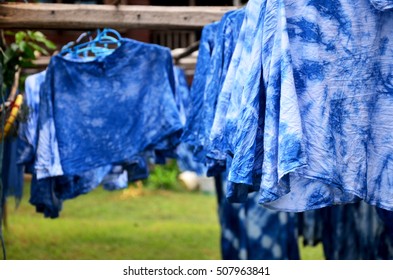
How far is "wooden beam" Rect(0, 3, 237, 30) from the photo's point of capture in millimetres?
3857

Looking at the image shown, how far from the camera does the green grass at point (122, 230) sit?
7.82 meters

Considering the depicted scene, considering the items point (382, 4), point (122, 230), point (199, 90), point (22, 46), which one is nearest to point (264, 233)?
point (199, 90)

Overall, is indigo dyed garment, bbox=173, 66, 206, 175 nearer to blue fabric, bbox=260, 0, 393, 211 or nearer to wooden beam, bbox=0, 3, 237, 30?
wooden beam, bbox=0, 3, 237, 30

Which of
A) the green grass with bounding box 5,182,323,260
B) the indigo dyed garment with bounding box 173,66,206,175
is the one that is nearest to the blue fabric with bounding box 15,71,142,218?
the indigo dyed garment with bounding box 173,66,206,175

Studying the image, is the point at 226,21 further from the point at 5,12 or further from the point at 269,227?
the point at 269,227

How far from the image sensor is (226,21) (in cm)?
330

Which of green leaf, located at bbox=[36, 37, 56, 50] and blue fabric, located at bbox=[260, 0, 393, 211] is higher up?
blue fabric, located at bbox=[260, 0, 393, 211]

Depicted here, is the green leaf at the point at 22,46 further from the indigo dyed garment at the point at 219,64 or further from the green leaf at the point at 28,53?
the indigo dyed garment at the point at 219,64

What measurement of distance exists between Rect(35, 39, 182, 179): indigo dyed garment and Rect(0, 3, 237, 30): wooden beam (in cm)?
20

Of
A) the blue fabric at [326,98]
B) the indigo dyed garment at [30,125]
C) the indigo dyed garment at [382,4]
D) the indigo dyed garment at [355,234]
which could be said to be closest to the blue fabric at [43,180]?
the indigo dyed garment at [30,125]

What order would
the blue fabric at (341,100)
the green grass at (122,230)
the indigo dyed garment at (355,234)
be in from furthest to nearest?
the green grass at (122,230) < the indigo dyed garment at (355,234) < the blue fabric at (341,100)

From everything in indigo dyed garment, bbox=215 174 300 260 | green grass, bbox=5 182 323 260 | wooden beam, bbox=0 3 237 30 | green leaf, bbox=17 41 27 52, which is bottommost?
green grass, bbox=5 182 323 260

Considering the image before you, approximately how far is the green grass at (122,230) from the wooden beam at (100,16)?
387cm

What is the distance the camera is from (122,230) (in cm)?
930
